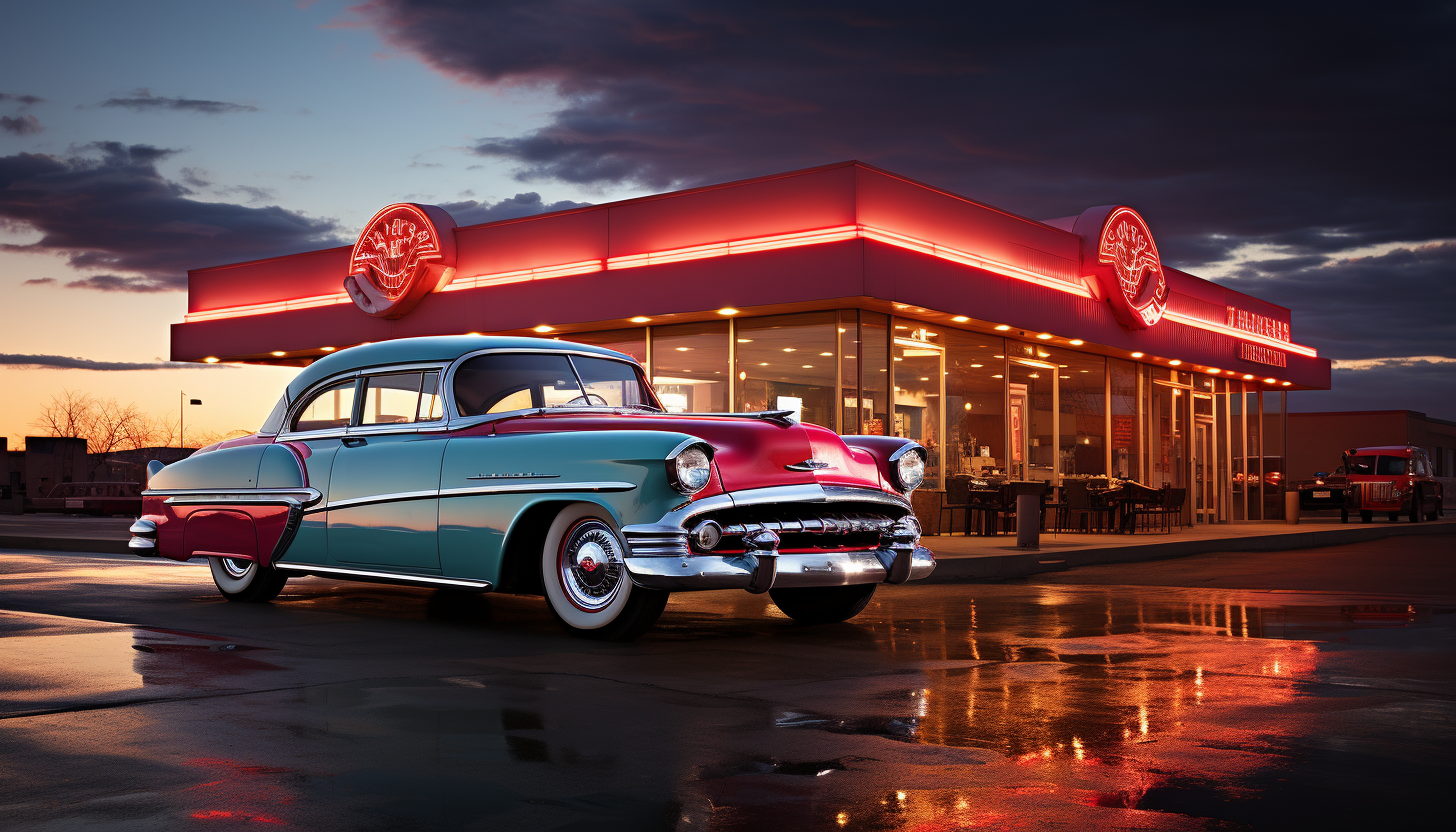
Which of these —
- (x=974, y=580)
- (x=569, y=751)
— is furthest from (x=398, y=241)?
(x=569, y=751)

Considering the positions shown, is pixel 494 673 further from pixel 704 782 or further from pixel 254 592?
pixel 254 592

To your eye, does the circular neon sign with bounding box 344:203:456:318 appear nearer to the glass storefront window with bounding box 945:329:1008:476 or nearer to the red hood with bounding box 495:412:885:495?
the glass storefront window with bounding box 945:329:1008:476

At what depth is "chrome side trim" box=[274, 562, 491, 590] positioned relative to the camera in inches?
307

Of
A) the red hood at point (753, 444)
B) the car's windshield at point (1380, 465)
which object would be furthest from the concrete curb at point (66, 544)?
the car's windshield at point (1380, 465)

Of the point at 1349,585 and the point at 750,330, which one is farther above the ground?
the point at 750,330

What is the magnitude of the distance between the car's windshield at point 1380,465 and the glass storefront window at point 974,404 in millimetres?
16168

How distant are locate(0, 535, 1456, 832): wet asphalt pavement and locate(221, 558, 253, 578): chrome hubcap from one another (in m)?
0.51

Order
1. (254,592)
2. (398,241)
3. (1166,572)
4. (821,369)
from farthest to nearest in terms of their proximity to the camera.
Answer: (398,241)
(821,369)
(1166,572)
(254,592)

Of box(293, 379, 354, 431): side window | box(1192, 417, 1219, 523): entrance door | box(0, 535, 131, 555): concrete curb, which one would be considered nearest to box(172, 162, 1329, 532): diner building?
box(1192, 417, 1219, 523): entrance door

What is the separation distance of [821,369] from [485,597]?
986 centimetres

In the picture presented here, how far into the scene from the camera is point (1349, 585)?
12.4 metres

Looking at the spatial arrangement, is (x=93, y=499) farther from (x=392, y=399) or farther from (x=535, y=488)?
(x=535, y=488)

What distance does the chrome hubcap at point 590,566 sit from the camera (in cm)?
737

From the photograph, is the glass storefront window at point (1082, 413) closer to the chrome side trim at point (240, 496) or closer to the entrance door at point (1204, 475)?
the entrance door at point (1204, 475)
